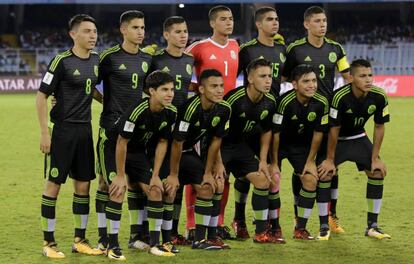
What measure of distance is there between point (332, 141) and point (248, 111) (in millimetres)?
919

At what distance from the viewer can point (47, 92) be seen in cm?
784

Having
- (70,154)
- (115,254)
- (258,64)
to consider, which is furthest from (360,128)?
(70,154)

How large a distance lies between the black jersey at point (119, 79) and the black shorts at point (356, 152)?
2123mm

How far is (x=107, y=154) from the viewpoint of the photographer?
8.04 m

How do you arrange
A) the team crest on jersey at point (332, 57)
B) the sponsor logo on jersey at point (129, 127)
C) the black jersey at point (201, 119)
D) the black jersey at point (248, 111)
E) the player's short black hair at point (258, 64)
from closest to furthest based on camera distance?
the sponsor logo on jersey at point (129, 127) < the black jersey at point (201, 119) < the player's short black hair at point (258, 64) < the black jersey at point (248, 111) < the team crest on jersey at point (332, 57)

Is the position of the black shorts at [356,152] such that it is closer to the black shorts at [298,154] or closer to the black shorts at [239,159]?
the black shorts at [298,154]

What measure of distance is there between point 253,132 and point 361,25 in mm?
35468

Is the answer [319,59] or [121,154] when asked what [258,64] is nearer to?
[319,59]

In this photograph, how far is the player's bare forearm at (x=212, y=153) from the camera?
8.23m

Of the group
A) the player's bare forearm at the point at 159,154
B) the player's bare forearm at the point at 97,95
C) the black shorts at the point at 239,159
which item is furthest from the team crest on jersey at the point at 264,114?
the player's bare forearm at the point at 97,95

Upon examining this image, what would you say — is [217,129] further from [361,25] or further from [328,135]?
[361,25]

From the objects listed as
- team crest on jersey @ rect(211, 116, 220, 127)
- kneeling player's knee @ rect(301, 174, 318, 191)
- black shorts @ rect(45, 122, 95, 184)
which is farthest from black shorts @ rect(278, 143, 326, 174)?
black shorts @ rect(45, 122, 95, 184)

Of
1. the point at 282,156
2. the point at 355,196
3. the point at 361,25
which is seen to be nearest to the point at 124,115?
the point at 282,156

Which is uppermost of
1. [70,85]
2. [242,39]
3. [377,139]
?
[242,39]
